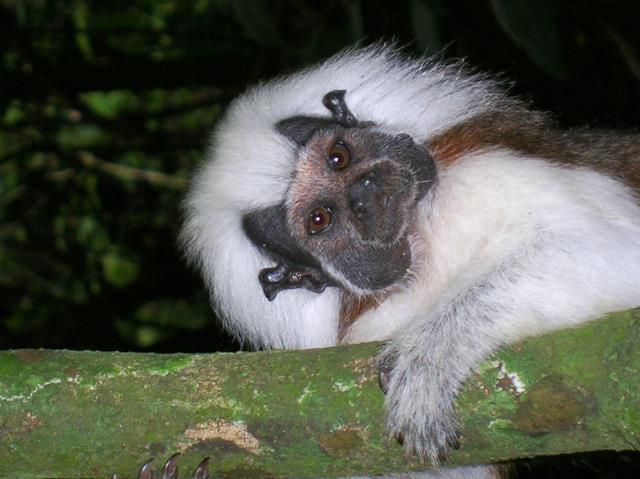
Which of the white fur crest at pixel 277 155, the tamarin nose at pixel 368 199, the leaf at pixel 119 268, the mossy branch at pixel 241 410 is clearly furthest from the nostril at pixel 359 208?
the leaf at pixel 119 268

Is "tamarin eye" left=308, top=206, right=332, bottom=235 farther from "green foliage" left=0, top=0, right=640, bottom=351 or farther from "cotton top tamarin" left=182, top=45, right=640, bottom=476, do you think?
"green foliage" left=0, top=0, right=640, bottom=351

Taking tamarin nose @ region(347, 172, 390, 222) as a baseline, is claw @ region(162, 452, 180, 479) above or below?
below

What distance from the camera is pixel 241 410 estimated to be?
2752mm

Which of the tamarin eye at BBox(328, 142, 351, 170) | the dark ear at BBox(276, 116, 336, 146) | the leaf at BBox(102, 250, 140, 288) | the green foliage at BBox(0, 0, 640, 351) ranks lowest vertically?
the leaf at BBox(102, 250, 140, 288)

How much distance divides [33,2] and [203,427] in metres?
5.03

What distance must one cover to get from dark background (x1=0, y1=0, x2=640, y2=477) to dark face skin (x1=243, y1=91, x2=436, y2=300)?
6.75 ft

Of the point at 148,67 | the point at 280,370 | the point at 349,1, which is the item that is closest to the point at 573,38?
the point at 349,1

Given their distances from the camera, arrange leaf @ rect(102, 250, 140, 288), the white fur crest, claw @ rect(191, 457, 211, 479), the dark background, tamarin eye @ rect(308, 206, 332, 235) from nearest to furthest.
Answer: claw @ rect(191, 457, 211, 479), tamarin eye @ rect(308, 206, 332, 235), the white fur crest, the dark background, leaf @ rect(102, 250, 140, 288)

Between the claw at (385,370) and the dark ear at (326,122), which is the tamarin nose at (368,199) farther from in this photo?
the claw at (385,370)

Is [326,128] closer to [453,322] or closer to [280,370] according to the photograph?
[453,322]

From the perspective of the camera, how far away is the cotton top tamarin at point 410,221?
3123 millimetres

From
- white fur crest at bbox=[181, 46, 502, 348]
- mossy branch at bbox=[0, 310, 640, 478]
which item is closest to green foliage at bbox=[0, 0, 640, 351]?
white fur crest at bbox=[181, 46, 502, 348]

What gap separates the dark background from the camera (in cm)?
607

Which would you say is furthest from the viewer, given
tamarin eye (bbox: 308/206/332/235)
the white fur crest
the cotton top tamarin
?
the white fur crest
